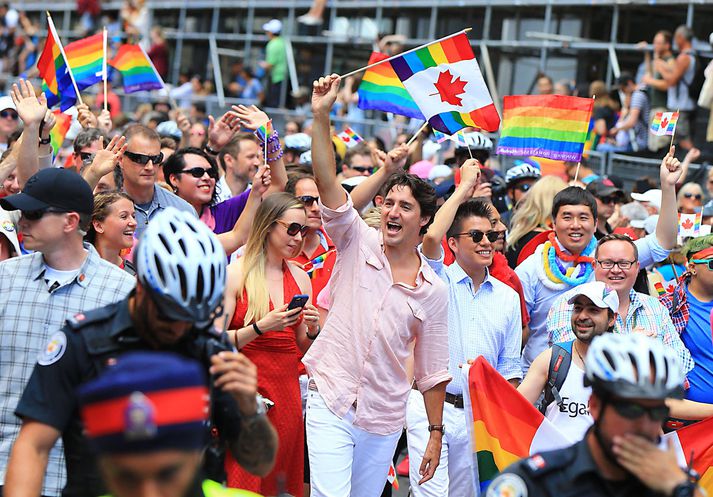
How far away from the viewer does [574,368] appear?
6.51 m

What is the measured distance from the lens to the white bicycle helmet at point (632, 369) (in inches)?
143

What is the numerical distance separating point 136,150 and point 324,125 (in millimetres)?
2325

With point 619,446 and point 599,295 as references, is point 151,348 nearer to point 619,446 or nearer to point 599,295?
point 619,446

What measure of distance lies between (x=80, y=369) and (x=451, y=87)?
5.40 m

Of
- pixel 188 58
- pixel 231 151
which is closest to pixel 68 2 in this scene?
pixel 188 58

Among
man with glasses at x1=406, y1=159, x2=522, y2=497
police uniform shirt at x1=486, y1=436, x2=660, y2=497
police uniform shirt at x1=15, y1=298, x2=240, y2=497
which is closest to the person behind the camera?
police uniform shirt at x1=486, y1=436, x2=660, y2=497

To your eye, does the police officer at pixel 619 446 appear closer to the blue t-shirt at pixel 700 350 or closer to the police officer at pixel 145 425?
the police officer at pixel 145 425

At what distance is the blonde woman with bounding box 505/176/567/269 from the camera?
984 centimetres

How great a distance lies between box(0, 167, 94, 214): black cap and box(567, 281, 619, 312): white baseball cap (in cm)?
292

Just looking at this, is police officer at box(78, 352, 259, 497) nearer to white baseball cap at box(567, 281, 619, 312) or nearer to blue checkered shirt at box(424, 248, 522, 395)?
white baseball cap at box(567, 281, 619, 312)

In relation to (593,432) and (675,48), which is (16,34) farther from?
(593,432)

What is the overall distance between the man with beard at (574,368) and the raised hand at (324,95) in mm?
1805

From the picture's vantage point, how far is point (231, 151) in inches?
407

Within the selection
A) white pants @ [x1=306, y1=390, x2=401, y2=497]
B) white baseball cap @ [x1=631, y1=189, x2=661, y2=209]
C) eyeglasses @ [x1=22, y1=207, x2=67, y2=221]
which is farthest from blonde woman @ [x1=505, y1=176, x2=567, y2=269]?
eyeglasses @ [x1=22, y1=207, x2=67, y2=221]
